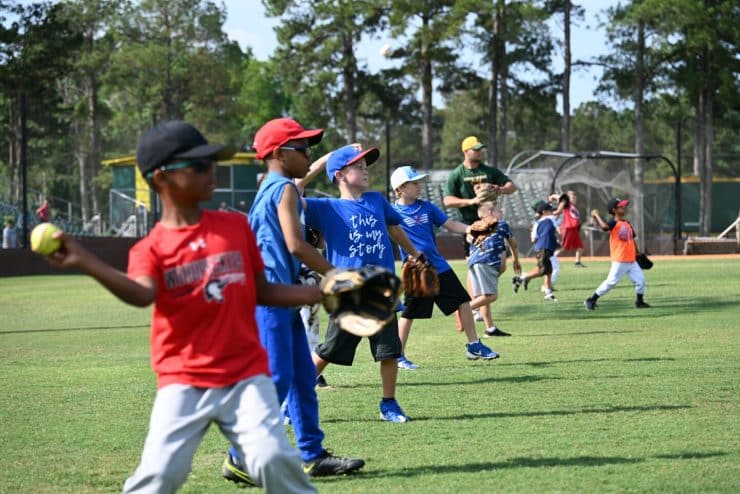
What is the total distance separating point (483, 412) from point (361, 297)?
3.69 m

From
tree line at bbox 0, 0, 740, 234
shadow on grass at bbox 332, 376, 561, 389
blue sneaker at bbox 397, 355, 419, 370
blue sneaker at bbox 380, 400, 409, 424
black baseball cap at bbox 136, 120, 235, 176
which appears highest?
tree line at bbox 0, 0, 740, 234

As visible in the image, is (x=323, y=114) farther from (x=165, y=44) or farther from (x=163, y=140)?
(x=163, y=140)

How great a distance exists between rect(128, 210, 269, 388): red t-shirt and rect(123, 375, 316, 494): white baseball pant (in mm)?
63

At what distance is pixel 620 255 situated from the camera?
57.2 ft

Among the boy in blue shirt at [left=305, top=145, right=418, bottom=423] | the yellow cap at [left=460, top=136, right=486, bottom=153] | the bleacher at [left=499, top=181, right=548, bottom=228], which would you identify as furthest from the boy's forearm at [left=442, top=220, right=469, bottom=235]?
the bleacher at [left=499, top=181, right=548, bottom=228]

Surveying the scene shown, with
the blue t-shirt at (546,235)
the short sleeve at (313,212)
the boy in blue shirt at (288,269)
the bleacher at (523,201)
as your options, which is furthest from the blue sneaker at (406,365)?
the bleacher at (523,201)

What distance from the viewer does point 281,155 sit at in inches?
243

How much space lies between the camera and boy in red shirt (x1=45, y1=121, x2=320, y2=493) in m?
4.26

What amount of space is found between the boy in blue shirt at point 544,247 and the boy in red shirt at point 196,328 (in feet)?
50.4

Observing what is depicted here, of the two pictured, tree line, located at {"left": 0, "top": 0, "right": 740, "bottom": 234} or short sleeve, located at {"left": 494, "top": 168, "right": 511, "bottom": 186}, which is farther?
tree line, located at {"left": 0, "top": 0, "right": 740, "bottom": 234}

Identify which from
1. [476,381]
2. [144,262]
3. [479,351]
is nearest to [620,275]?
[479,351]

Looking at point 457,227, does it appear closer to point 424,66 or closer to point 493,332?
point 493,332

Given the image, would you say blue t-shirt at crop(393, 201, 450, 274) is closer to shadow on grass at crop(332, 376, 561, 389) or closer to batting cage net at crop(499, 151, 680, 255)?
shadow on grass at crop(332, 376, 561, 389)

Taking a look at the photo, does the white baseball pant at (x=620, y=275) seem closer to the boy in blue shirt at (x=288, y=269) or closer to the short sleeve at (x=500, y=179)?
the short sleeve at (x=500, y=179)
